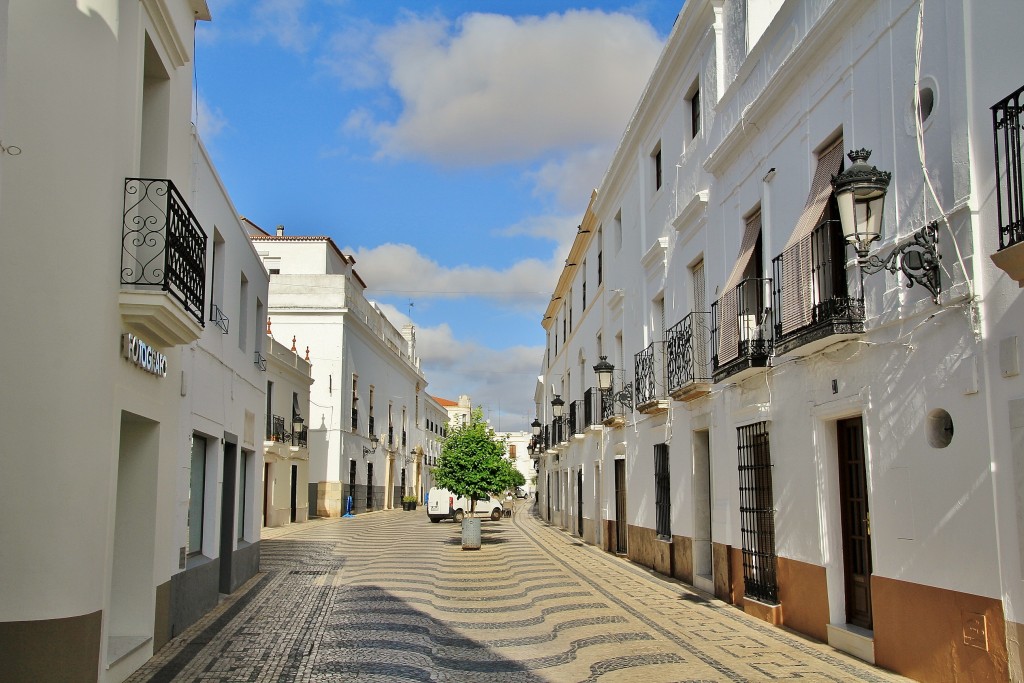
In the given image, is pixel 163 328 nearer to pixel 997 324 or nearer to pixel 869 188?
pixel 869 188

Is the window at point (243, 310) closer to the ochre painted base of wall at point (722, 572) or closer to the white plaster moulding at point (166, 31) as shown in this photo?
the white plaster moulding at point (166, 31)

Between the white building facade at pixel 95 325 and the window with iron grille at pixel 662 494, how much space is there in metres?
8.21

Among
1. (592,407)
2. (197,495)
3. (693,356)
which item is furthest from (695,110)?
(592,407)

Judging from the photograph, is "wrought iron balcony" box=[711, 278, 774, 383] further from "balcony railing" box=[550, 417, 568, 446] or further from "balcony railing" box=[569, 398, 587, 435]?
"balcony railing" box=[550, 417, 568, 446]

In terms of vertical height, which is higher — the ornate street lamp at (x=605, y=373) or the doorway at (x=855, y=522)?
the ornate street lamp at (x=605, y=373)

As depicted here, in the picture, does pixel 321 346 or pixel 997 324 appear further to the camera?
pixel 321 346

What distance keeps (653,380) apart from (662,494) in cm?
199

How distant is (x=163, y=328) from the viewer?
7.41m

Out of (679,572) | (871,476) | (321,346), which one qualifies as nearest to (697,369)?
(679,572)

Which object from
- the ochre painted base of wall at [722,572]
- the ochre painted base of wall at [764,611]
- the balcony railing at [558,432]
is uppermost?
the balcony railing at [558,432]

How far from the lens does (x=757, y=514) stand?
34.2 feet

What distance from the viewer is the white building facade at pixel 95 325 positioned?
588cm

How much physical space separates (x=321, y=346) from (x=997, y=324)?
30.1m

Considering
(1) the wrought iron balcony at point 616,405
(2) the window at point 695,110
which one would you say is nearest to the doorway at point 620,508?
(1) the wrought iron balcony at point 616,405
